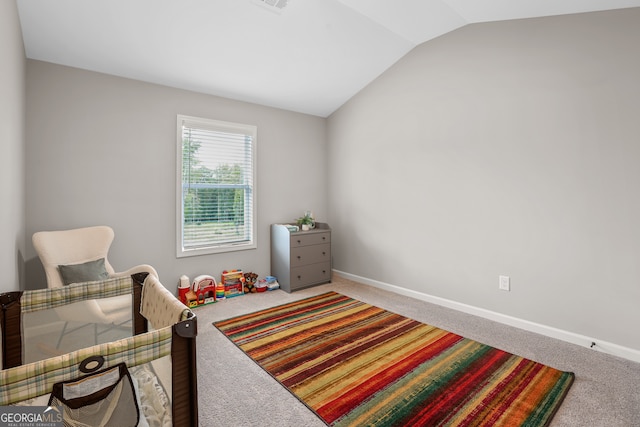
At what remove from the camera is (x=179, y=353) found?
1.11m

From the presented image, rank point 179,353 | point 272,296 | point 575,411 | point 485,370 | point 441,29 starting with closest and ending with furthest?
point 179,353
point 575,411
point 485,370
point 441,29
point 272,296

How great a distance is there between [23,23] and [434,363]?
3784 millimetres

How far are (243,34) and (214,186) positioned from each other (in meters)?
1.63

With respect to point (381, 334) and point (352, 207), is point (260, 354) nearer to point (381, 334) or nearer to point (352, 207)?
point (381, 334)

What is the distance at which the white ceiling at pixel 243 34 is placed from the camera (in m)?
2.31

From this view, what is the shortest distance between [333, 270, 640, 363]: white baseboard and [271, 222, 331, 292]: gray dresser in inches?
31.7

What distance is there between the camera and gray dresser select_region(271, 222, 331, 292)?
3730mm

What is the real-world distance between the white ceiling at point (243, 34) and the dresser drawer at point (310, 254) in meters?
1.93

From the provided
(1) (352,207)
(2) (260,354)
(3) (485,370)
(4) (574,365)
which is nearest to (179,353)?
(2) (260,354)

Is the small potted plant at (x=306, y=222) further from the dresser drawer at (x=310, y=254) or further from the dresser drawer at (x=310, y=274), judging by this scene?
the dresser drawer at (x=310, y=274)

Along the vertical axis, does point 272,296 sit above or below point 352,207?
below

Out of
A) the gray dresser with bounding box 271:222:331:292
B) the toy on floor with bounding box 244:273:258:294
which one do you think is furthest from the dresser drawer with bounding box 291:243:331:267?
the toy on floor with bounding box 244:273:258:294

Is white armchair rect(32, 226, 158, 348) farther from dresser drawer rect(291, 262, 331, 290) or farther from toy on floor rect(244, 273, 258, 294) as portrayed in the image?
dresser drawer rect(291, 262, 331, 290)

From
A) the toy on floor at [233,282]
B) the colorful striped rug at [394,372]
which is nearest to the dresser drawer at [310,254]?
the toy on floor at [233,282]
